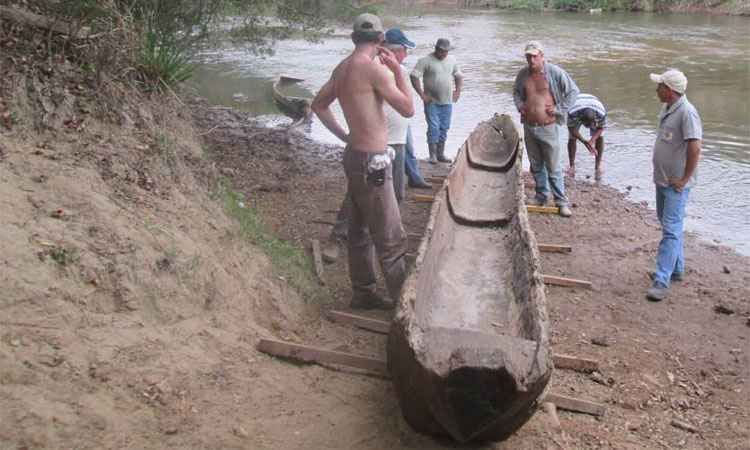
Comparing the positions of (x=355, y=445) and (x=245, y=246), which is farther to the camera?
(x=245, y=246)

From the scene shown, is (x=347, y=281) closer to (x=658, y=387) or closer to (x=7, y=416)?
(x=658, y=387)

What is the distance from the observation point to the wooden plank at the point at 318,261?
6016 millimetres

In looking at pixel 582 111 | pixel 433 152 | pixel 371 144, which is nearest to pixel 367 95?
pixel 371 144

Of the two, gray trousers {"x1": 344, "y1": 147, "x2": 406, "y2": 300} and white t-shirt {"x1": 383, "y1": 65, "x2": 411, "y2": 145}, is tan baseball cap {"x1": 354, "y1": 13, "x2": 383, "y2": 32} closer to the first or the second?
gray trousers {"x1": 344, "y1": 147, "x2": 406, "y2": 300}

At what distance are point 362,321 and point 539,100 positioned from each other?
13.4 ft

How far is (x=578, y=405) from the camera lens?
4309mm

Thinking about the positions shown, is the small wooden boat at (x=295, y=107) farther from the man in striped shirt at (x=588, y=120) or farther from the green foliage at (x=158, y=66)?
the green foliage at (x=158, y=66)

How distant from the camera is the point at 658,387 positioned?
476 cm

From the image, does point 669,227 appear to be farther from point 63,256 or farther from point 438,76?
point 63,256

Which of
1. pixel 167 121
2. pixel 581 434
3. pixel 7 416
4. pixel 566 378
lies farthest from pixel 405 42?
pixel 7 416

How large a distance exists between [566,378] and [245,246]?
260 centimetres

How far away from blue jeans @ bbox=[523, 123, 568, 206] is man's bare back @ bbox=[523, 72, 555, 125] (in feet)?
0.36

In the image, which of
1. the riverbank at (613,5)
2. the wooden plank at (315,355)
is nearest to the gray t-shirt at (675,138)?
the wooden plank at (315,355)

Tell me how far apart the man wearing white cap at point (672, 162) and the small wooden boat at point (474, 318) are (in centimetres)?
127
